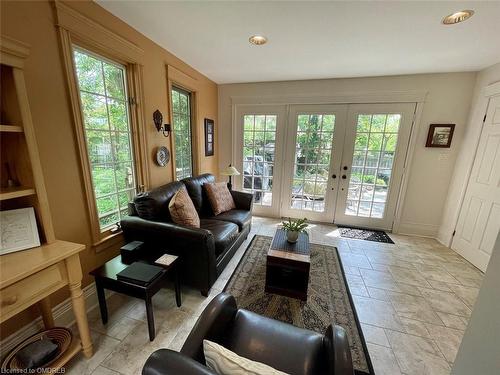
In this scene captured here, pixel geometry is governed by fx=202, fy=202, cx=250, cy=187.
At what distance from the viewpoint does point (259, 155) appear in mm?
3779

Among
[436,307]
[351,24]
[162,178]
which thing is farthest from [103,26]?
[436,307]

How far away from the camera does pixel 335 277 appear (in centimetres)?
219

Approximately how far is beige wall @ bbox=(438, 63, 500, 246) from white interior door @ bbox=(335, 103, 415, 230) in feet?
2.16

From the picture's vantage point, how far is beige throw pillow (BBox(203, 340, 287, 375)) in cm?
61

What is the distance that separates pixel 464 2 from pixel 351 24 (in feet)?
2.37

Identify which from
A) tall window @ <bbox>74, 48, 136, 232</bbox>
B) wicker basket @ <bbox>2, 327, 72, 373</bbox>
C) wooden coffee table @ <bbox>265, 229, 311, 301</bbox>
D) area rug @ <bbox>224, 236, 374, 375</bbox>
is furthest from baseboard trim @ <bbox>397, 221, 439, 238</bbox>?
wicker basket @ <bbox>2, 327, 72, 373</bbox>

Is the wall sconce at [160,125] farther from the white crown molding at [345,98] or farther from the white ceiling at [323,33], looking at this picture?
the white crown molding at [345,98]

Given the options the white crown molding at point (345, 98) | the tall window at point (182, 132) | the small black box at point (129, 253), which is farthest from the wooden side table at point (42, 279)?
the white crown molding at point (345, 98)

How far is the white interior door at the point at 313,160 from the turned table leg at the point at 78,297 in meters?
3.09

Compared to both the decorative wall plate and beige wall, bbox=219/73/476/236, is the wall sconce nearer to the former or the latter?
the decorative wall plate

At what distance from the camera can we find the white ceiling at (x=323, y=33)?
5.09ft

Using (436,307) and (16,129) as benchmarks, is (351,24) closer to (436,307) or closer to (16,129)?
(16,129)

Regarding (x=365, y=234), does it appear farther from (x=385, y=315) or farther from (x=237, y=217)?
(x=237, y=217)

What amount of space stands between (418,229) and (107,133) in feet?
14.5
